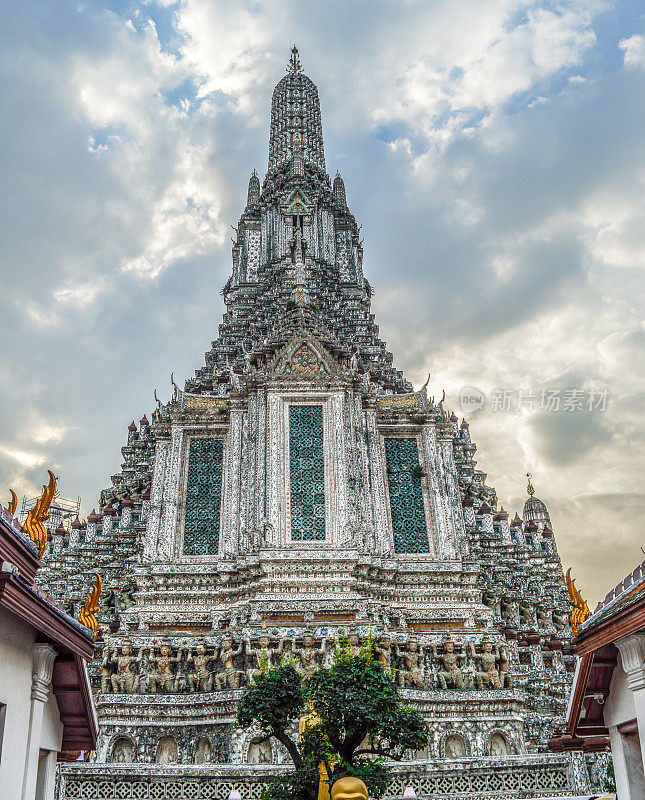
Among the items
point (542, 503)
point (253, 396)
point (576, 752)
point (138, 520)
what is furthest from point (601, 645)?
point (542, 503)

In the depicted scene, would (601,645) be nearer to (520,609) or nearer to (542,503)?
(520,609)

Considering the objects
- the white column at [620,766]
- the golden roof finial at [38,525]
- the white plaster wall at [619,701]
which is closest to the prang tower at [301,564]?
the white column at [620,766]

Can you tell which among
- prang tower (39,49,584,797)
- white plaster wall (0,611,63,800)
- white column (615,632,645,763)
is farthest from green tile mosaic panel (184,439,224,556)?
white column (615,632,645,763)

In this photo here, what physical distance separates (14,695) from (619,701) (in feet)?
24.1

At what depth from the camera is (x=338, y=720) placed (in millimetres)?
11578

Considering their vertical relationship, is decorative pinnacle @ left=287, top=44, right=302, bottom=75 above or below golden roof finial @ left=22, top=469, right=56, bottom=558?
above

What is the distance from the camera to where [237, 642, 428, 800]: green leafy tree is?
37.2ft

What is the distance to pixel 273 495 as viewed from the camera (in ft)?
88.1

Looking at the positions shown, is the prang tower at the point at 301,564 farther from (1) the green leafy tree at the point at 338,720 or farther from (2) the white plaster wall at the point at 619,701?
(2) the white plaster wall at the point at 619,701

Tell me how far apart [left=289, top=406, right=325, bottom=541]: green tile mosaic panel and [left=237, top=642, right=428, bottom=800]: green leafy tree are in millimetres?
14115

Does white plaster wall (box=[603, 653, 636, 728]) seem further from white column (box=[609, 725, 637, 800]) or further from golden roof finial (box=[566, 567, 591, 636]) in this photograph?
golden roof finial (box=[566, 567, 591, 636])

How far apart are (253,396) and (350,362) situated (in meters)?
4.48

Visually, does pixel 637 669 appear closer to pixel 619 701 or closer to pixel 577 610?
pixel 619 701

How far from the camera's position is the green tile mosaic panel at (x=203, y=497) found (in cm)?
2759
